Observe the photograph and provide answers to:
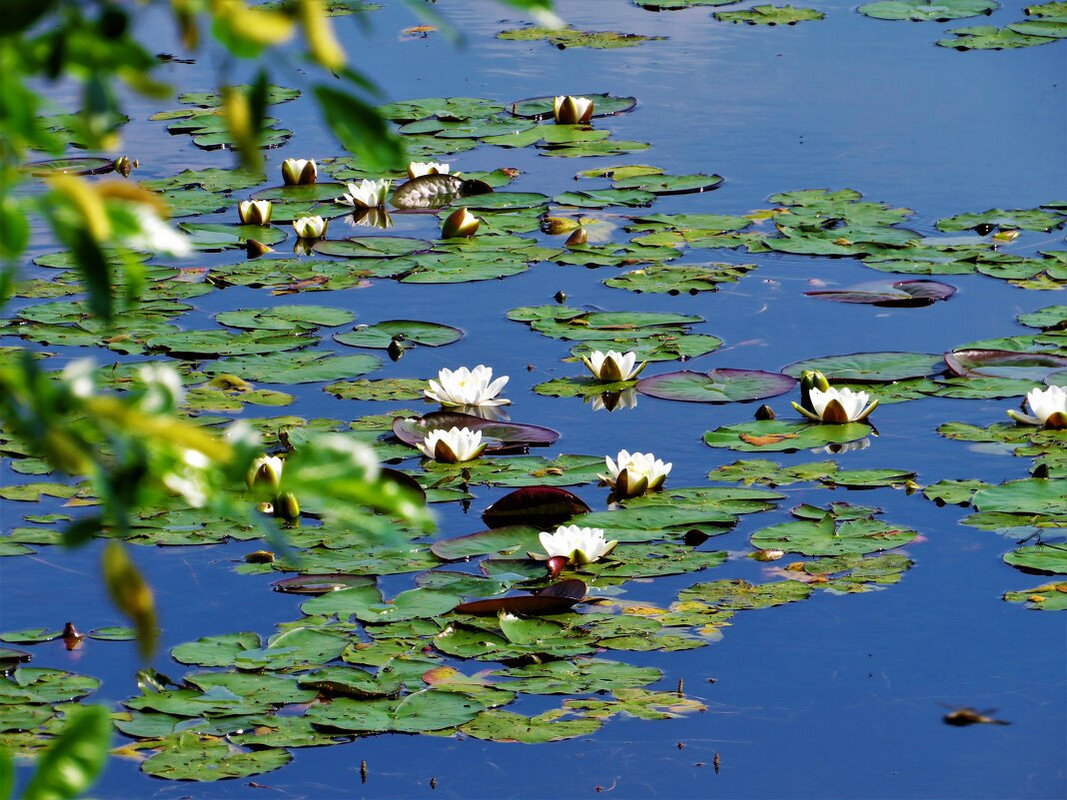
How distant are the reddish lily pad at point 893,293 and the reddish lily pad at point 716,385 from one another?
2.59ft

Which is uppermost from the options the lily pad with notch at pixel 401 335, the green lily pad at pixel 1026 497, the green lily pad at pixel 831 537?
the green lily pad at pixel 1026 497

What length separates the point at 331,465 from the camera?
0.93 metres

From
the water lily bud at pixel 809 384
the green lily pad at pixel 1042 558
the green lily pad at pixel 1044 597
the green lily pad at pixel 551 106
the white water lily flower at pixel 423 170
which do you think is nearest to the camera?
the green lily pad at pixel 1044 597

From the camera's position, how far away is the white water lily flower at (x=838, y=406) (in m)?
4.21

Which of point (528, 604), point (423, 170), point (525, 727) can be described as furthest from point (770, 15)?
point (525, 727)

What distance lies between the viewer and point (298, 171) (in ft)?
22.5

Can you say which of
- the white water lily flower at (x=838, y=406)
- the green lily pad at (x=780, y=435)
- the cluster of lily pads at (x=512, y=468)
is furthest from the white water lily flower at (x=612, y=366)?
the white water lily flower at (x=838, y=406)

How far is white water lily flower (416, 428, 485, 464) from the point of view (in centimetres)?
406

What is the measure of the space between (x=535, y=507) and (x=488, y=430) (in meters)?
0.55

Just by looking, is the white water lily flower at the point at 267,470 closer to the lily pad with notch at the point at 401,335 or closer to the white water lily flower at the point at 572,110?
the lily pad with notch at the point at 401,335

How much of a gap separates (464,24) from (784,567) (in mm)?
7035

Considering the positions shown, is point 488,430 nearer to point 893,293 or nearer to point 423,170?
point 893,293

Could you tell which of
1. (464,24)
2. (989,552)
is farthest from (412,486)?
(464,24)

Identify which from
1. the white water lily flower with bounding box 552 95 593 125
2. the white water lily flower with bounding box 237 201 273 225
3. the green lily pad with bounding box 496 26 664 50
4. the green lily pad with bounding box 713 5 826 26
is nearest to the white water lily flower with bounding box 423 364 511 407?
the white water lily flower with bounding box 237 201 273 225
